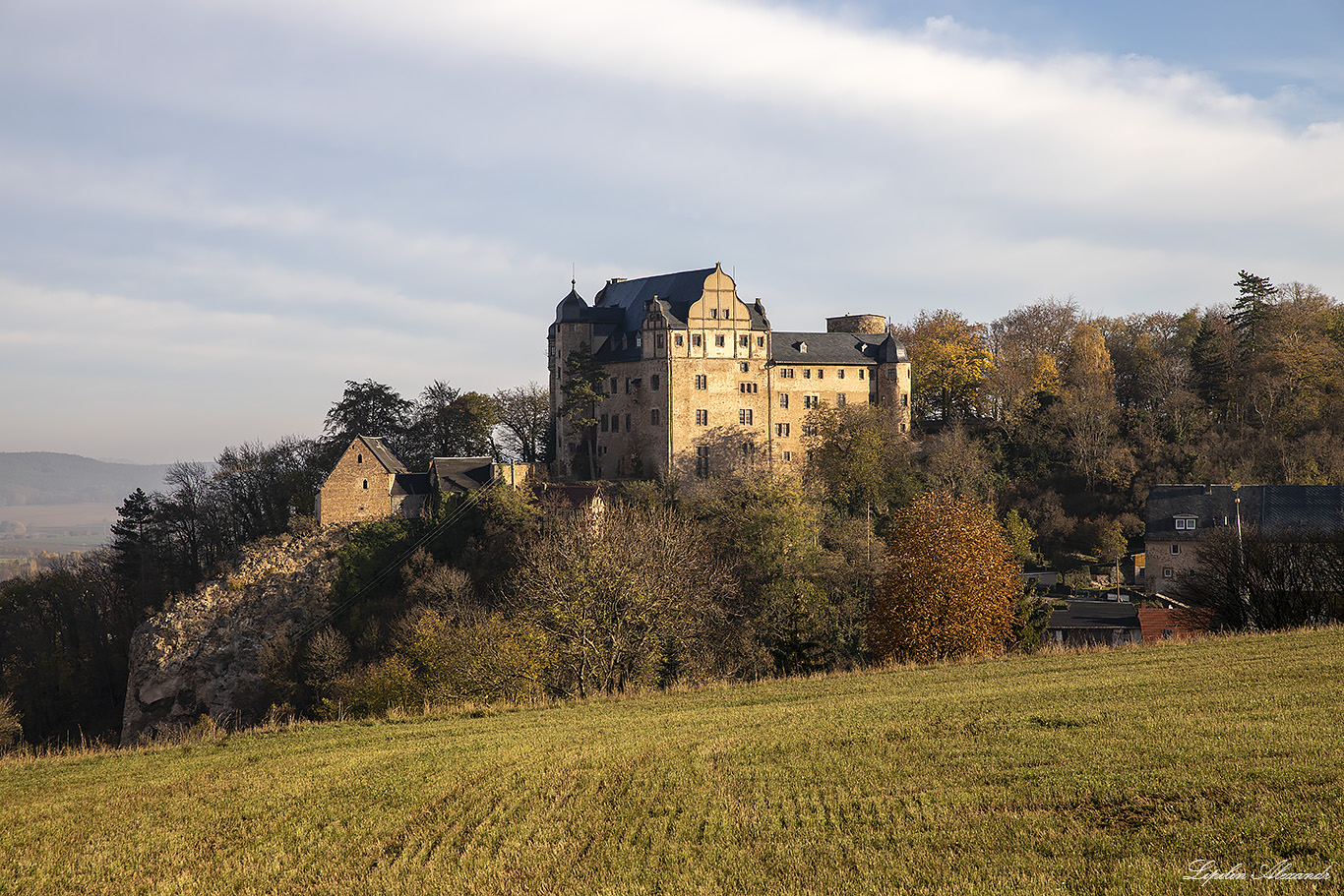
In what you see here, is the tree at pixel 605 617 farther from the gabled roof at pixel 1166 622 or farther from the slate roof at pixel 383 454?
the slate roof at pixel 383 454

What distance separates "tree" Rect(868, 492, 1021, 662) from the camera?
32000mm

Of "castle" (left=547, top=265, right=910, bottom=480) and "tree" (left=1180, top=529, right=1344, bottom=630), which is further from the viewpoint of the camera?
"castle" (left=547, top=265, right=910, bottom=480)

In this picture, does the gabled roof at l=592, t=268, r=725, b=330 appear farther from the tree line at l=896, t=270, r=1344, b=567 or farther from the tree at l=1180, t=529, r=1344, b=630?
the tree at l=1180, t=529, r=1344, b=630

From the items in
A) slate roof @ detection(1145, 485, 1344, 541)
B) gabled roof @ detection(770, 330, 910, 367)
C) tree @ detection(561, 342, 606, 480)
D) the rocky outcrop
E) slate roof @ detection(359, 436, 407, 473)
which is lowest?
the rocky outcrop

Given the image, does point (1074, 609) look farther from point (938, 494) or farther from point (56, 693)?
point (56, 693)

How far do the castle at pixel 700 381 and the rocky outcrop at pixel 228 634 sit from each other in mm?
14524

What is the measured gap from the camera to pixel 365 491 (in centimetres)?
5584

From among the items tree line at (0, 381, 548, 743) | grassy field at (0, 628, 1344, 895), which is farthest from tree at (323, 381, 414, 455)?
grassy field at (0, 628, 1344, 895)

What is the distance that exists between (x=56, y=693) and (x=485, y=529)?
27.1 m

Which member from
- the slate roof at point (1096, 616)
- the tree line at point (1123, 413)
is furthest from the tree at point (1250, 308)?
the slate roof at point (1096, 616)

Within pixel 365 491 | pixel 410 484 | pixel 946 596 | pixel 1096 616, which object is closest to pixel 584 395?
pixel 410 484

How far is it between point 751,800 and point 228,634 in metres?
45.1

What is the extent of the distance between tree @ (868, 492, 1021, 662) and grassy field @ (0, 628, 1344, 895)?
14.2m

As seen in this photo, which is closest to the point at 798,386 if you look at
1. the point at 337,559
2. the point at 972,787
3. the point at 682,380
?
the point at 682,380
